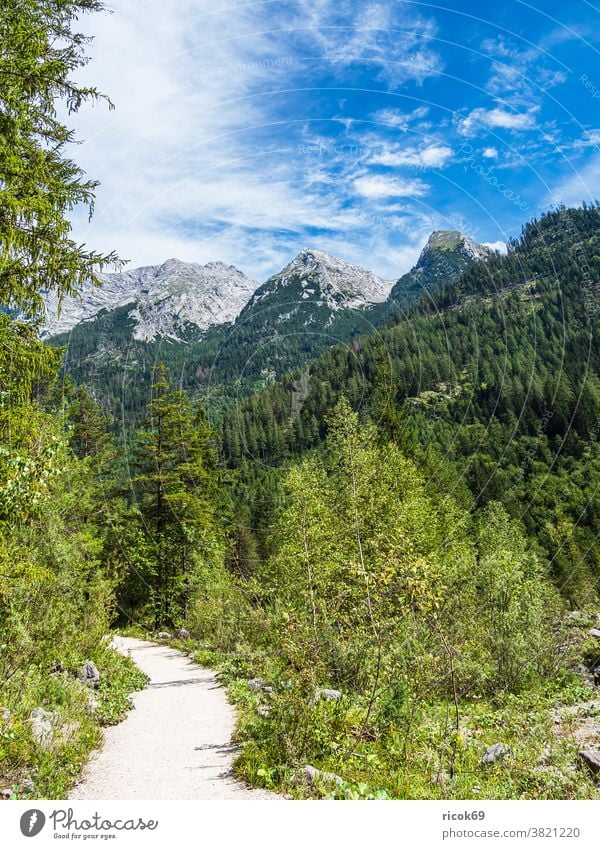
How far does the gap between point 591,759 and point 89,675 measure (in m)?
9.91

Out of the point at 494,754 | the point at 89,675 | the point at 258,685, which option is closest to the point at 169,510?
the point at 89,675

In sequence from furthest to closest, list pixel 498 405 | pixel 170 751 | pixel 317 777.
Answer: pixel 498 405
pixel 170 751
pixel 317 777

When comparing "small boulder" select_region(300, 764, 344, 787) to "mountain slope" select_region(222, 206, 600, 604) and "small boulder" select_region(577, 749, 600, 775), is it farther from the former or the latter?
"mountain slope" select_region(222, 206, 600, 604)

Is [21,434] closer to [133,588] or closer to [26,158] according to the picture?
[26,158]

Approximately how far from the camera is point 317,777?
530 cm

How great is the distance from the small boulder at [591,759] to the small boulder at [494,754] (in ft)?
2.98

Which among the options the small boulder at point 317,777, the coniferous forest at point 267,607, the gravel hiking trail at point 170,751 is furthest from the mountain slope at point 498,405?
the small boulder at point 317,777

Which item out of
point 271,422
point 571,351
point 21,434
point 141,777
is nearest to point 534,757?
point 141,777

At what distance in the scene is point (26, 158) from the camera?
8.35 metres

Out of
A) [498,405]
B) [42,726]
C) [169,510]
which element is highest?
[498,405]

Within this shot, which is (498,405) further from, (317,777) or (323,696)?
(317,777)

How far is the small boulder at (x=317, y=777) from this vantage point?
5.23 meters

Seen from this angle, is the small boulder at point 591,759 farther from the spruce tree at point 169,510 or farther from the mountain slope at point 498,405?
the mountain slope at point 498,405

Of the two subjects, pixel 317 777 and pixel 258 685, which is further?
pixel 258 685
